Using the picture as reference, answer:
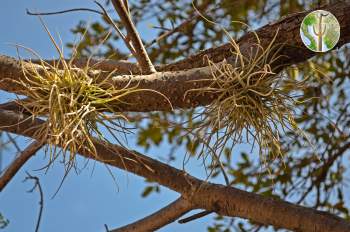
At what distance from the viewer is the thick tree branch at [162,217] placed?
113 centimetres

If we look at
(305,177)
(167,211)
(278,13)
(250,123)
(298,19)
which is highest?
(278,13)

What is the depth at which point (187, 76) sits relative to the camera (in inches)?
38.0

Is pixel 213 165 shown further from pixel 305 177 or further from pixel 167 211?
pixel 305 177

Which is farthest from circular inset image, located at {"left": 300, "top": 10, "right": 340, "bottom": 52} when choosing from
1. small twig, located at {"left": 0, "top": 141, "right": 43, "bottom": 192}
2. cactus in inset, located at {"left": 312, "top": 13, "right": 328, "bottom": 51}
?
small twig, located at {"left": 0, "top": 141, "right": 43, "bottom": 192}

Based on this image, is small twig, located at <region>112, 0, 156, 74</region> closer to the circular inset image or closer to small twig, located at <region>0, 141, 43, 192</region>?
the circular inset image

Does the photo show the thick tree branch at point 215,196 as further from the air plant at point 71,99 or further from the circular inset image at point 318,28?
the circular inset image at point 318,28

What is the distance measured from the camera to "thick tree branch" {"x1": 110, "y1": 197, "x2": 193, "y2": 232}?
113 cm

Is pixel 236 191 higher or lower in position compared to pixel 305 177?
lower

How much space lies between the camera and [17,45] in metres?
0.97

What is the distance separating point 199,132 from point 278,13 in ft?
3.31

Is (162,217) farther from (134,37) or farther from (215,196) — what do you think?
(134,37)

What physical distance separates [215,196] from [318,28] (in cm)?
34

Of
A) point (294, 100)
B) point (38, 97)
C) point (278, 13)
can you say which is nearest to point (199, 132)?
point (294, 100)

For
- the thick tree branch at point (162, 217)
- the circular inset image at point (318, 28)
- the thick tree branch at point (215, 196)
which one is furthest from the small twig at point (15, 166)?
the circular inset image at point (318, 28)
